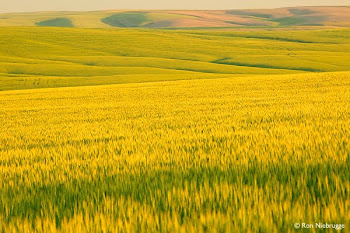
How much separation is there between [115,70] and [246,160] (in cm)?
4959

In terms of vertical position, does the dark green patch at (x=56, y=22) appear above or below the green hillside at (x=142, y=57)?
above

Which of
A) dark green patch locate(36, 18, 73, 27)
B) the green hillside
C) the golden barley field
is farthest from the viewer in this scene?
dark green patch locate(36, 18, 73, 27)

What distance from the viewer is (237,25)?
18125 cm

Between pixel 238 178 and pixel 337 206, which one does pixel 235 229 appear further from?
pixel 238 178

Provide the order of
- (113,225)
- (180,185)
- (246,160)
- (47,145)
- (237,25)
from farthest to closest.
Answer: (237,25)
(47,145)
(246,160)
(180,185)
(113,225)

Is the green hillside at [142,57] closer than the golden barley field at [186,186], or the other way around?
the golden barley field at [186,186]

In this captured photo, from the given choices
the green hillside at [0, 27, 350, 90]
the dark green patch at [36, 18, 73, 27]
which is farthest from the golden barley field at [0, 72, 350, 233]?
the dark green patch at [36, 18, 73, 27]

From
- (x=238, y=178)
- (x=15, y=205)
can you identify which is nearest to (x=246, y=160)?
(x=238, y=178)

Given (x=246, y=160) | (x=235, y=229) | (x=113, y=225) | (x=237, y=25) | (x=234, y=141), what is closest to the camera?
(x=235, y=229)

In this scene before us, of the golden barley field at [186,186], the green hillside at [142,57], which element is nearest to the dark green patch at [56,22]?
the green hillside at [142,57]

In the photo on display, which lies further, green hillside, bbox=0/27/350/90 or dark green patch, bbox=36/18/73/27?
dark green patch, bbox=36/18/73/27

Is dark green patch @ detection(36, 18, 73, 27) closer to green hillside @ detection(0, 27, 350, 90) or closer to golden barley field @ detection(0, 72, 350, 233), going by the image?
green hillside @ detection(0, 27, 350, 90)

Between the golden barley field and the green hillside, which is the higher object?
the golden barley field

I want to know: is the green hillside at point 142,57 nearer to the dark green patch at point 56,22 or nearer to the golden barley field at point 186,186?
the golden barley field at point 186,186
